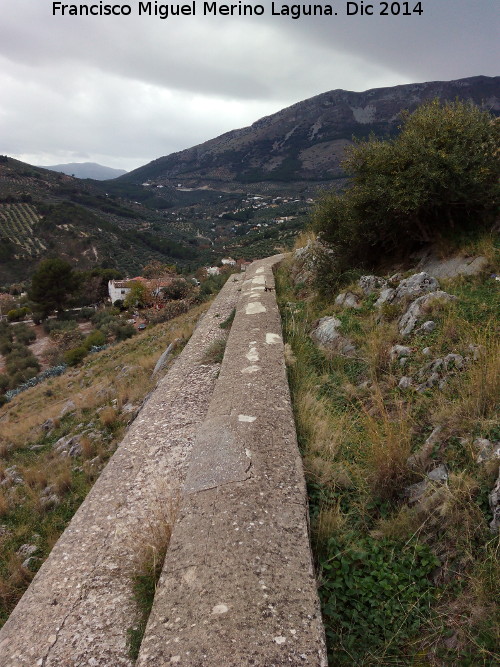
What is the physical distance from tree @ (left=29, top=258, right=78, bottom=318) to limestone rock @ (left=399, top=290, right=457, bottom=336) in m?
37.6

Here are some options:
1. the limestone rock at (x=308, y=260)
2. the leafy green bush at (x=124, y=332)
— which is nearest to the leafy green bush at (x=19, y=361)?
the leafy green bush at (x=124, y=332)

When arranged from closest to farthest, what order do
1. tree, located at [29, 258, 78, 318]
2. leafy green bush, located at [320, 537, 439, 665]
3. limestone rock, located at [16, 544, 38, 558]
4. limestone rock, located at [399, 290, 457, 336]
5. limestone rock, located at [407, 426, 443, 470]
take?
leafy green bush, located at [320, 537, 439, 665]
limestone rock, located at [407, 426, 443, 470]
limestone rock, located at [16, 544, 38, 558]
limestone rock, located at [399, 290, 457, 336]
tree, located at [29, 258, 78, 318]

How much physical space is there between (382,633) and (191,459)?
1.81 meters

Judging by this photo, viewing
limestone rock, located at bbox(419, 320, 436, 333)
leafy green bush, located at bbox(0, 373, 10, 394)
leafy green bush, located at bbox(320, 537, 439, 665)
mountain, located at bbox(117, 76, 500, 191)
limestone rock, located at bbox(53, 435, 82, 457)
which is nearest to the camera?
leafy green bush, located at bbox(320, 537, 439, 665)

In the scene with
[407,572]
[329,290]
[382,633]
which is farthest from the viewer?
[329,290]

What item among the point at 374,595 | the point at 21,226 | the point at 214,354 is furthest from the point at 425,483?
the point at 21,226

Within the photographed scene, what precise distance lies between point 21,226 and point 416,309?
77.8 m

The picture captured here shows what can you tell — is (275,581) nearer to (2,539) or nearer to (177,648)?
(177,648)

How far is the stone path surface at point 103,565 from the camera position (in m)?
2.15

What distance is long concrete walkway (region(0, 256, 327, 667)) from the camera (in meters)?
1.80

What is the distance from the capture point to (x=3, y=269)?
55.2 metres

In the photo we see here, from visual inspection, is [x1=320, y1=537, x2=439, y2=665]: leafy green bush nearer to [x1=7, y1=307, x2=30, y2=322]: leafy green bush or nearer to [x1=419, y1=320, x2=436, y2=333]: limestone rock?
[x1=419, y1=320, x2=436, y2=333]: limestone rock

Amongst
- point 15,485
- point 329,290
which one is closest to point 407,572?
point 329,290

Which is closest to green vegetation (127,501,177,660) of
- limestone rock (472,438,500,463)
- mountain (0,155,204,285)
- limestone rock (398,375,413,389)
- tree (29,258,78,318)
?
limestone rock (472,438,500,463)
